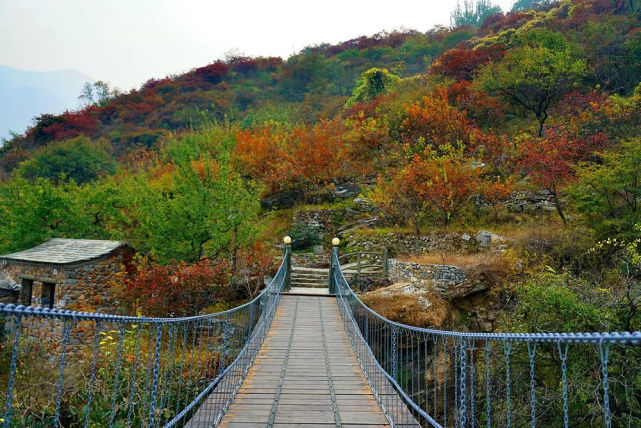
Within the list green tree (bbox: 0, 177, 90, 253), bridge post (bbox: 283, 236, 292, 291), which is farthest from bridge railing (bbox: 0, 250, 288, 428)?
green tree (bbox: 0, 177, 90, 253)

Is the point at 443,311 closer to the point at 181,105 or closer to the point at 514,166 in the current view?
the point at 514,166

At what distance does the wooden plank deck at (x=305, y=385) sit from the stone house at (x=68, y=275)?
21.2ft

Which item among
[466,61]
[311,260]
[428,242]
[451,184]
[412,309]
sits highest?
[466,61]

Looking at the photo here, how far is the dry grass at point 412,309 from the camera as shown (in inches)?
388

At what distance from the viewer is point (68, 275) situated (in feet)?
38.8

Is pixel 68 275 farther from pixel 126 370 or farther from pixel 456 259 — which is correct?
pixel 456 259

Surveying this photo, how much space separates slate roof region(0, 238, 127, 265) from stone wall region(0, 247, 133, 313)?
21 centimetres

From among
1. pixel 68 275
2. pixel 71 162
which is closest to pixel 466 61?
pixel 68 275

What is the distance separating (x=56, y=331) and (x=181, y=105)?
31.6 meters

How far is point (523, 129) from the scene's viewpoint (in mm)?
18547

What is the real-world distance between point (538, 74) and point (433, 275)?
1333 centimetres

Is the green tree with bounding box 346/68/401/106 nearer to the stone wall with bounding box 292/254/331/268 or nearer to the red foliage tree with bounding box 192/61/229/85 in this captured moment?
the stone wall with bounding box 292/254/331/268

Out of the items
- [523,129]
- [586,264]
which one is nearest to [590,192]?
[586,264]

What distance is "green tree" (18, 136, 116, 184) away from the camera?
93.0ft
